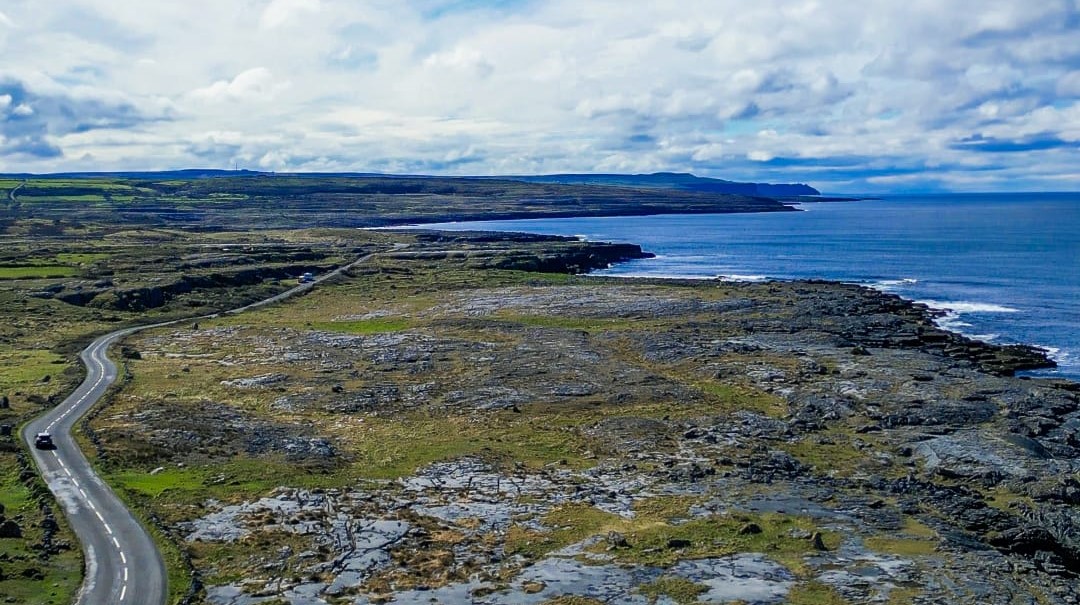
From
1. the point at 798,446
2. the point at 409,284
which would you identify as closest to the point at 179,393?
the point at 798,446

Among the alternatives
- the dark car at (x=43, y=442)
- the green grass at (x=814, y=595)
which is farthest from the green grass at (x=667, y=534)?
the dark car at (x=43, y=442)

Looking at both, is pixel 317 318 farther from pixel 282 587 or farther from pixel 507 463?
pixel 282 587

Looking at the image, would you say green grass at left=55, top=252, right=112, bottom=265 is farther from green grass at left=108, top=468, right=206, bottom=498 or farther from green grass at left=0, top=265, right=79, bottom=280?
green grass at left=108, top=468, right=206, bottom=498

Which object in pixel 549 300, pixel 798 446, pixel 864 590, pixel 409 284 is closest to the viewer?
pixel 864 590

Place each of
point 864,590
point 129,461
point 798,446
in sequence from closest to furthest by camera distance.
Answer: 1. point 864,590
2. point 129,461
3. point 798,446

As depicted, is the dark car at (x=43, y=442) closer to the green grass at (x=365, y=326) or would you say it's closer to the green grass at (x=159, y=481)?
the green grass at (x=159, y=481)

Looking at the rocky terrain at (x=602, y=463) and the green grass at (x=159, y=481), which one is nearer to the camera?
the rocky terrain at (x=602, y=463)
